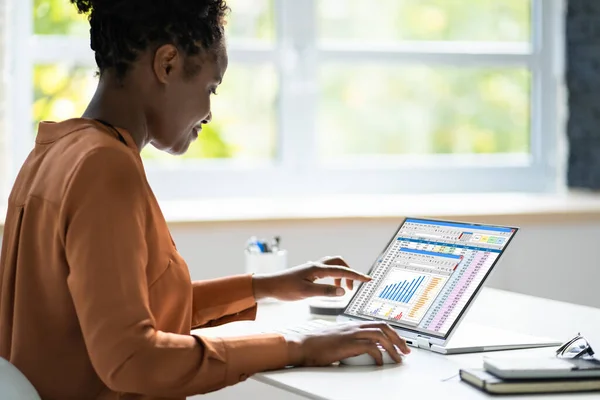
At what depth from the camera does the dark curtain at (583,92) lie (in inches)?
141

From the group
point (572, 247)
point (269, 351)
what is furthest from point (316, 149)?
point (269, 351)

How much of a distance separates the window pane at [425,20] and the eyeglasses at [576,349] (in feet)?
7.04

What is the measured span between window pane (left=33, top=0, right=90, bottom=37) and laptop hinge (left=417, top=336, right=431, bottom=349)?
1.99 metres

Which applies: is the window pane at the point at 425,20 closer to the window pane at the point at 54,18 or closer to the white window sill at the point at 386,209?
the white window sill at the point at 386,209

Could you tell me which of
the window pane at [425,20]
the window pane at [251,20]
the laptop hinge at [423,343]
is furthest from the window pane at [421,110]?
the laptop hinge at [423,343]

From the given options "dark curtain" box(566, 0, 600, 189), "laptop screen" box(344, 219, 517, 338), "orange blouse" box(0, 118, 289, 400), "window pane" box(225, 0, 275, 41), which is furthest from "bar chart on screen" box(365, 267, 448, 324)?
"dark curtain" box(566, 0, 600, 189)

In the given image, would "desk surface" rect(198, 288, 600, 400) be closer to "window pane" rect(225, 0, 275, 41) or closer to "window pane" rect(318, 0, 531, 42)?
"window pane" rect(225, 0, 275, 41)

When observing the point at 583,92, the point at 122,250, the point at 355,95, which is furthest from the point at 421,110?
the point at 122,250

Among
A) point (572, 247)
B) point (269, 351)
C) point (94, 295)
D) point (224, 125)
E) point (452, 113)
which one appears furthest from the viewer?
point (452, 113)

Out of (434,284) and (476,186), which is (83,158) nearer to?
(434,284)

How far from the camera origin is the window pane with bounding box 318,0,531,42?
139 inches

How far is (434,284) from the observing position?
1702 millimetres

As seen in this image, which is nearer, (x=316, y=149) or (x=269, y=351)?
(x=269, y=351)

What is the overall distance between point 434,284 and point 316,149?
1845mm
